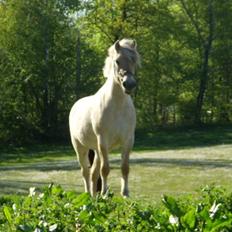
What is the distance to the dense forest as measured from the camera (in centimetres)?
4606

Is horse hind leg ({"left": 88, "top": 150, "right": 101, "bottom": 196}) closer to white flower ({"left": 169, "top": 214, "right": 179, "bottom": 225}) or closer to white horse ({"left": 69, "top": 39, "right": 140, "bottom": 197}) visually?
white horse ({"left": 69, "top": 39, "right": 140, "bottom": 197})

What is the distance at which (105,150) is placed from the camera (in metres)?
10.3

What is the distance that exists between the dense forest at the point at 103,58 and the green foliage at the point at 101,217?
1569 inches

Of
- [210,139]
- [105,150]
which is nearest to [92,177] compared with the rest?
[105,150]

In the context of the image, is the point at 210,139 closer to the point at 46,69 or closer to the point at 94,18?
the point at 46,69

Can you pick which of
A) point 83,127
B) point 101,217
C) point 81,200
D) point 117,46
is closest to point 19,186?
point 83,127

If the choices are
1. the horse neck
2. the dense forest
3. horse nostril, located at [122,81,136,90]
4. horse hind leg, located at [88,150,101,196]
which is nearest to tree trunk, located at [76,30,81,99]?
the dense forest

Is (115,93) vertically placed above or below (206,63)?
below

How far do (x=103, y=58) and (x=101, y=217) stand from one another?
46.0m

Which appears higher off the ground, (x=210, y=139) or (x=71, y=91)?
(x=71, y=91)

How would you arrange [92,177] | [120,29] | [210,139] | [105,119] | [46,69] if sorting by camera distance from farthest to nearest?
[120,29] → [46,69] → [210,139] → [92,177] → [105,119]

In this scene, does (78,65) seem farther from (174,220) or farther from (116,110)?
(174,220)

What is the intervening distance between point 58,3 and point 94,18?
5.12 m

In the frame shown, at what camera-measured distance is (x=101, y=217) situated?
439 cm
